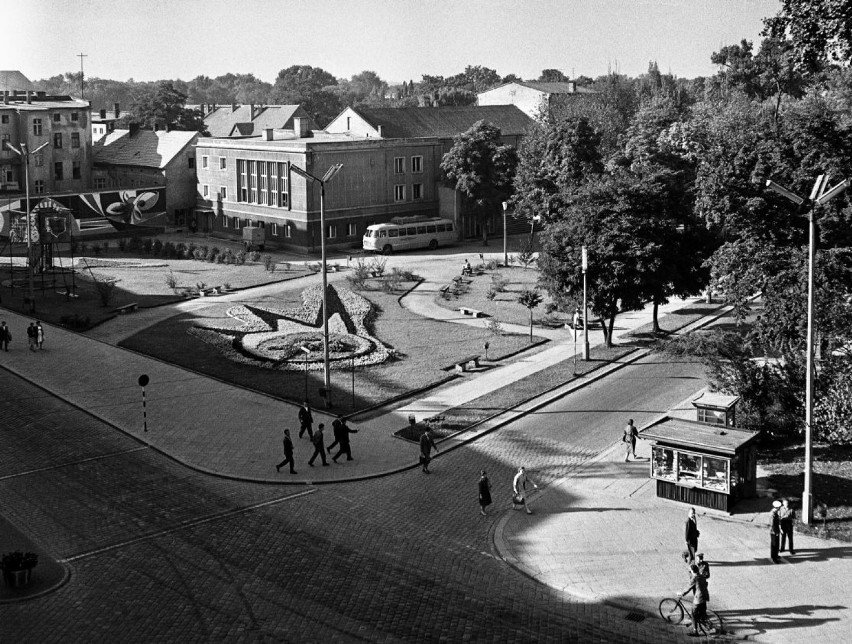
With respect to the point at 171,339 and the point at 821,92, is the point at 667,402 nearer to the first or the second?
the point at 171,339

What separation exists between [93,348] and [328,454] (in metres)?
20.4

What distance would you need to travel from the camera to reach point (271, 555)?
85.0 feet

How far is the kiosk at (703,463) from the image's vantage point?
29.4 m

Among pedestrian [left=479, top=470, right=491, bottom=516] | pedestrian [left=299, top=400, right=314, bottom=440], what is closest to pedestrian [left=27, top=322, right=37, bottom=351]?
pedestrian [left=299, top=400, right=314, bottom=440]

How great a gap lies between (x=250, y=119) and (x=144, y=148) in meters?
33.3

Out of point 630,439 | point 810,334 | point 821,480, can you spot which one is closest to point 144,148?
point 630,439

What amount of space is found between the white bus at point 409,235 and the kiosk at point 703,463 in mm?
53113

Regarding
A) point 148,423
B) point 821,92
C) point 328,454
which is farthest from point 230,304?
point 821,92

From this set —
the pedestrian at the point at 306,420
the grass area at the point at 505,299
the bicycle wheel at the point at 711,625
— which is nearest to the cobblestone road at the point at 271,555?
the bicycle wheel at the point at 711,625

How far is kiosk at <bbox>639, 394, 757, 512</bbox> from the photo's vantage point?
1158 inches

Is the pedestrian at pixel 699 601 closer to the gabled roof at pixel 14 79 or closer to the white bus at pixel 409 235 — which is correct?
the white bus at pixel 409 235

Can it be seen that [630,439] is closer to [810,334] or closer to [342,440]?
[810,334]

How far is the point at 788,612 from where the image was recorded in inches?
906

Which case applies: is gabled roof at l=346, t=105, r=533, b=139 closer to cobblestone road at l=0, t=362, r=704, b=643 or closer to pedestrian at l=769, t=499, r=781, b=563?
cobblestone road at l=0, t=362, r=704, b=643
